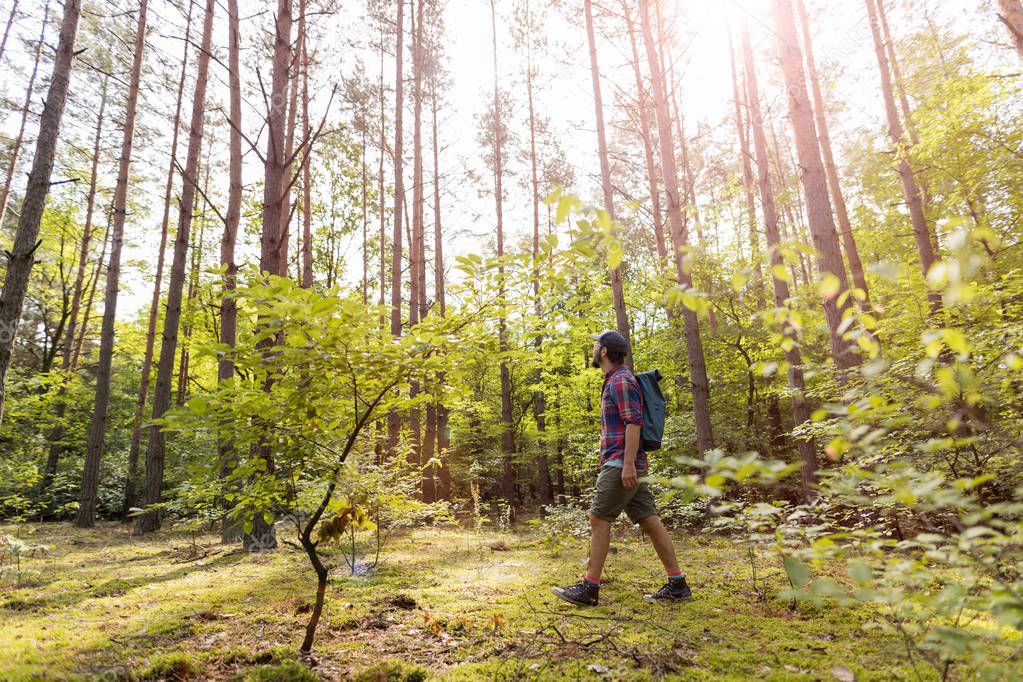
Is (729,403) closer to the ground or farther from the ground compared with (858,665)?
farther from the ground

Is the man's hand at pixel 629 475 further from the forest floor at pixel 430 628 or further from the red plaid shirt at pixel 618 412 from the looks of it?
the forest floor at pixel 430 628

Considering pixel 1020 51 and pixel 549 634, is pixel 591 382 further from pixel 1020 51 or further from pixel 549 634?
pixel 549 634

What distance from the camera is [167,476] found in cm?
1457

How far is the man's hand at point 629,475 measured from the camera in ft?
10.4

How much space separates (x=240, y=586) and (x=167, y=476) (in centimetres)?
1304

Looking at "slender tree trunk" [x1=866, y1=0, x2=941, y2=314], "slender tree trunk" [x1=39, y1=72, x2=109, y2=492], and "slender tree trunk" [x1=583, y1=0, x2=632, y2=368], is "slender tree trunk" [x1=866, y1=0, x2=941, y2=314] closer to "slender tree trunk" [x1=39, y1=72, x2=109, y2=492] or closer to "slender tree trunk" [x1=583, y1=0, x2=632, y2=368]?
"slender tree trunk" [x1=583, y1=0, x2=632, y2=368]

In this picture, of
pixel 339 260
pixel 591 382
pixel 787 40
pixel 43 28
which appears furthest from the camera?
pixel 591 382

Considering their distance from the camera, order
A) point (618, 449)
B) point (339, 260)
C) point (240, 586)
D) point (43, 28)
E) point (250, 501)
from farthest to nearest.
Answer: point (339, 260) < point (43, 28) < point (240, 586) < point (618, 449) < point (250, 501)

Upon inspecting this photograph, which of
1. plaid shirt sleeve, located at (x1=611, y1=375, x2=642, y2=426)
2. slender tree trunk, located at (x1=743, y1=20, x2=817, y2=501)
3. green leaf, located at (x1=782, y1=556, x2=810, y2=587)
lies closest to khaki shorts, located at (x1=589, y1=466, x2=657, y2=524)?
plaid shirt sleeve, located at (x1=611, y1=375, x2=642, y2=426)

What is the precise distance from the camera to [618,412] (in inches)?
135

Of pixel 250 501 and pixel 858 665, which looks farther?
pixel 250 501

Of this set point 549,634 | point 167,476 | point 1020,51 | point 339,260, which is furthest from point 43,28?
point 1020,51

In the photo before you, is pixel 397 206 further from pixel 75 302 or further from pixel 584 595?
pixel 75 302

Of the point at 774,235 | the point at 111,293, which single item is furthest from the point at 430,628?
the point at 111,293
